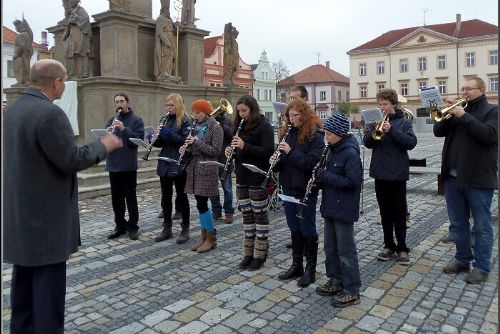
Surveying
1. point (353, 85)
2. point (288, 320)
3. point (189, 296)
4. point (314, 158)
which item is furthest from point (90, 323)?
point (353, 85)

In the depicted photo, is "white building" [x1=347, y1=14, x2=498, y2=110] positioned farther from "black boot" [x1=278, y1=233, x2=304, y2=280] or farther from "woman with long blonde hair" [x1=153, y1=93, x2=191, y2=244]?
"black boot" [x1=278, y1=233, x2=304, y2=280]

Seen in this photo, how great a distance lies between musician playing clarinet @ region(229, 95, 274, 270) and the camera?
528 centimetres

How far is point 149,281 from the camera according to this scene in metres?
5.00

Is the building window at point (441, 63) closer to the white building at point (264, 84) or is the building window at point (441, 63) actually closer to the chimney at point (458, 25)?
the chimney at point (458, 25)

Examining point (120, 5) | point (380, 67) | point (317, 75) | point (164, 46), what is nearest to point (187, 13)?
point (164, 46)

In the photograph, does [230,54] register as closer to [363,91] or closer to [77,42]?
[77,42]

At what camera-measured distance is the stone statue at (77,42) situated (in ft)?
39.9

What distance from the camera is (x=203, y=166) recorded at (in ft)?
19.5

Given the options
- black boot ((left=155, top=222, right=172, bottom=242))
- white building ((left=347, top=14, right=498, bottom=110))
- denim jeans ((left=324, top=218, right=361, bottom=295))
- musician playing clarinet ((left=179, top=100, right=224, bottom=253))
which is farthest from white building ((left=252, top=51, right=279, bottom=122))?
denim jeans ((left=324, top=218, right=361, bottom=295))

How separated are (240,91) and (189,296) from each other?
460 inches

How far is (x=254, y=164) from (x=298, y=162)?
0.81m

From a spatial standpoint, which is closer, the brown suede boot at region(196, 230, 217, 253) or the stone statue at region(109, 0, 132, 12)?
the brown suede boot at region(196, 230, 217, 253)

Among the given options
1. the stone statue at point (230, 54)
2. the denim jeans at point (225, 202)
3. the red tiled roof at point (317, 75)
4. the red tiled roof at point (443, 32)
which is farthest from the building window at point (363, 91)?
the denim jeans at point (225, 202)

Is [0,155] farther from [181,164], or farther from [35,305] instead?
[181,164]
